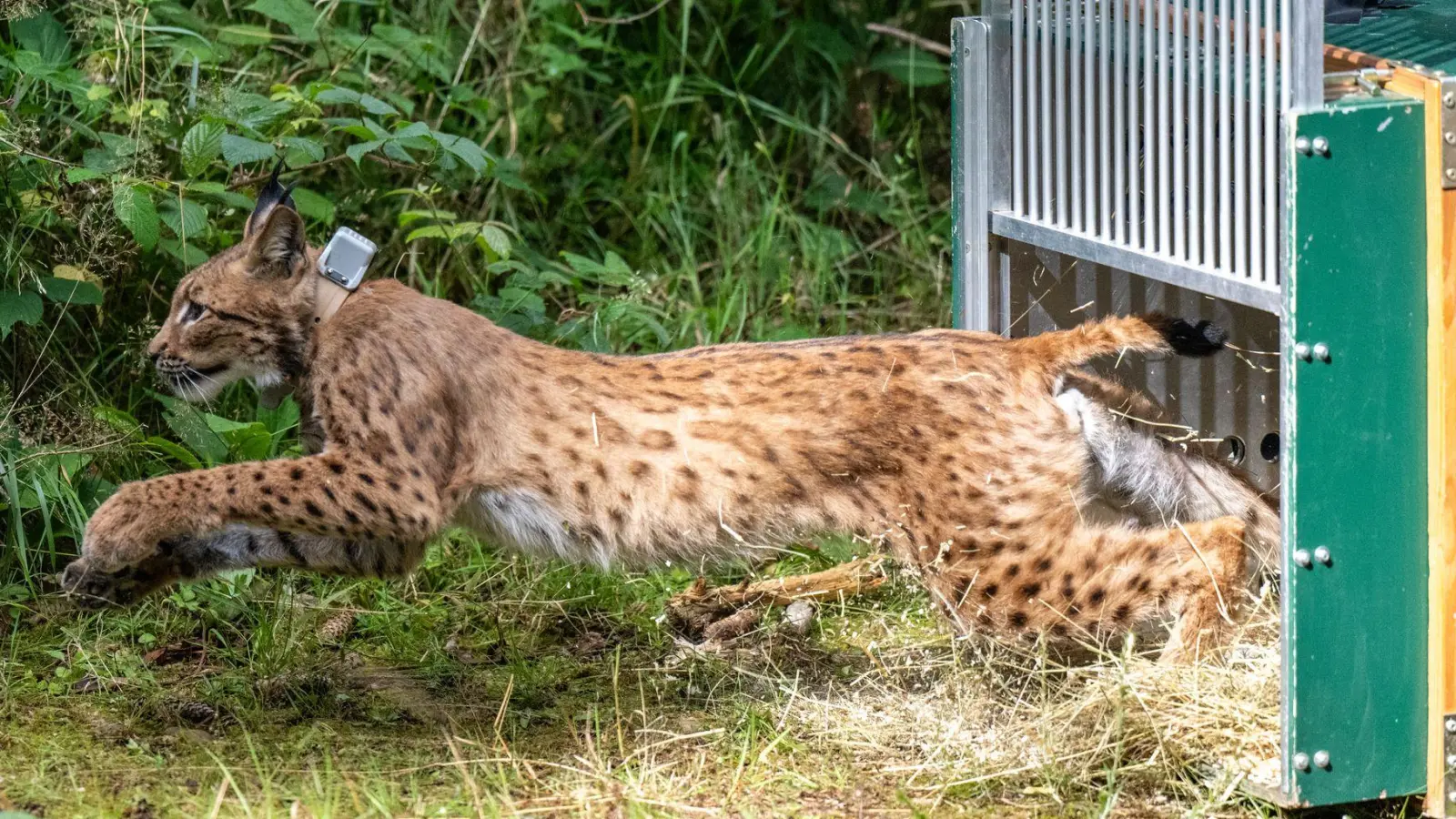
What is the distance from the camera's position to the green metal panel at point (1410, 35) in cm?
386

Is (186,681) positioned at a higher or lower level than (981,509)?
lower

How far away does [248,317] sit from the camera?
193 inches

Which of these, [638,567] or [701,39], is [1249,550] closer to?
[638,567]

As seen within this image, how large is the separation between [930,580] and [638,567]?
0.83 m

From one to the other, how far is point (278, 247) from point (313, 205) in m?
1.25

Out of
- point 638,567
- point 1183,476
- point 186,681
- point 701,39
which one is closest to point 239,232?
point 186,681

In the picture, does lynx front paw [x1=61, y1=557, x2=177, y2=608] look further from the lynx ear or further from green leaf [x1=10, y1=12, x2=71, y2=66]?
green leaf [x1=10, y1=12, x2=71, y2=66]

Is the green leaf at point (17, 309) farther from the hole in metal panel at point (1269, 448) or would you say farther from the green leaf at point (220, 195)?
the hole in metal panel at point (1269, 448)

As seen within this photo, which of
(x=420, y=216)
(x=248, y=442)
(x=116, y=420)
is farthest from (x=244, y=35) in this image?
(x=248, y=442)

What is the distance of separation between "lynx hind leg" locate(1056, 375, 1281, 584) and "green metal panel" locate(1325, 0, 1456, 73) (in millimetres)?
1076

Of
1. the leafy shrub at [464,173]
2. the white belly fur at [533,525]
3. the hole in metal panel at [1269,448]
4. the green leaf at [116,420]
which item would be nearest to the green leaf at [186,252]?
the leafy shrub at [464,173]

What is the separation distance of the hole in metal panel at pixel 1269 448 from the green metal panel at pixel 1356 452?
1100 mm

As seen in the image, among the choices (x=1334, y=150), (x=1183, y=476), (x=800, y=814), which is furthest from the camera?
(x=1183, y=476)

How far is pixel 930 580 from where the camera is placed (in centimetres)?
451
